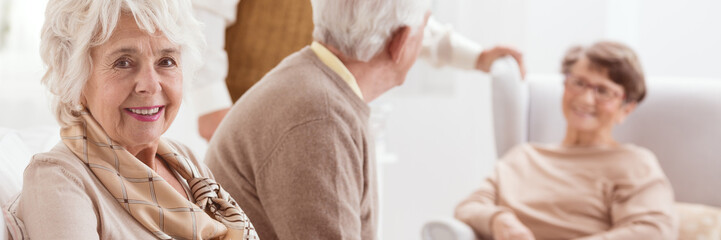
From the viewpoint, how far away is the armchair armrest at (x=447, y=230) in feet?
6.89

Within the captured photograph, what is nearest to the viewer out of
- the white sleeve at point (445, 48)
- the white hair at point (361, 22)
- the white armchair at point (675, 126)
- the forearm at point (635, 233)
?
the white hair at point (361, 22)

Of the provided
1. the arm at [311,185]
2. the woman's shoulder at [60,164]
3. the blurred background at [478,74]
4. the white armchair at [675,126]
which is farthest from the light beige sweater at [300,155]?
the blurred background at [478,74]

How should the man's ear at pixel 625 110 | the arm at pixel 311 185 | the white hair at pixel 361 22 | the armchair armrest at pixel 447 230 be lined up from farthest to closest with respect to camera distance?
1. the man's ear at pixel 625 110
2. the armchair armrest at pixel 447 230
3. the white hair at pixel 361 22
4. the arm at pixel 311 185

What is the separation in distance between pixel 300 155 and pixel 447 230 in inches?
45.6

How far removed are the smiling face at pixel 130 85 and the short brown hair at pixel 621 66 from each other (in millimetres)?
1729

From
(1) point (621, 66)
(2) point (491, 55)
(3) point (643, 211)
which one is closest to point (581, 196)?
(3) point (643, 211)

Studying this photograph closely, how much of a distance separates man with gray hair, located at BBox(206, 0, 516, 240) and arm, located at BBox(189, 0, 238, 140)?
12 cm

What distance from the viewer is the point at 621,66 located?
2164 mm

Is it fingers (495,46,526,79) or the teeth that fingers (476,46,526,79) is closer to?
fingers (495,46,526,79)

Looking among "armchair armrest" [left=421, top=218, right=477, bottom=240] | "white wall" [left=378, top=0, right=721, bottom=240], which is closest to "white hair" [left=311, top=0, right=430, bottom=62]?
"armchair armrest" [left=421, top=218, right=477, bottom=240]

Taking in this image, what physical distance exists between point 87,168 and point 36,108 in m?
1.64

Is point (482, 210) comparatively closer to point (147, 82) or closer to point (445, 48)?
point (445, 48)

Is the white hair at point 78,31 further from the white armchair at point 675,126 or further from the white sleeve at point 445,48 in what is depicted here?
the white armchair at point 675,126

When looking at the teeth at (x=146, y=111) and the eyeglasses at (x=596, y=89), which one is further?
the eyeglasses at (x=596, y=89)
